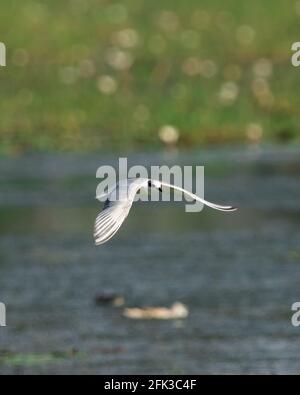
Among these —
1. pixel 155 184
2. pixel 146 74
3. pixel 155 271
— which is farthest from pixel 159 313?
pixel 146 74

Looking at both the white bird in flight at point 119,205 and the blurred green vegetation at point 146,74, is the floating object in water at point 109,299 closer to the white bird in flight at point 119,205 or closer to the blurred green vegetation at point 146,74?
the white bird in flight at point 119,205

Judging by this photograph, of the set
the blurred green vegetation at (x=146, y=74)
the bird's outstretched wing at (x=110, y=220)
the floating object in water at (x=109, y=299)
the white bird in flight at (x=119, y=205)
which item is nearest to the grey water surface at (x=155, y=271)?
the floating object in water at (x=109, y=299)

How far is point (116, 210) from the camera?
1025cm

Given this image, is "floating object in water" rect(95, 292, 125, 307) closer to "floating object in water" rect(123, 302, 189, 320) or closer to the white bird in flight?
"floating object in water" rect(123, 302, 189, 320)

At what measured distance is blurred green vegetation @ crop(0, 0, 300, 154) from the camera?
2538 centimetres

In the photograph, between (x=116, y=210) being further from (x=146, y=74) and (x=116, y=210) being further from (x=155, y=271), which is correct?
(x=146, y=74)

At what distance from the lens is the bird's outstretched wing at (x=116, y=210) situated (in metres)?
9.83

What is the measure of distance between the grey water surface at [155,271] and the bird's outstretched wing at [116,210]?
248cm

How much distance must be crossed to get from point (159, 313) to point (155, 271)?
214 cm

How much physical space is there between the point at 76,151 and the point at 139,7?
292 inches

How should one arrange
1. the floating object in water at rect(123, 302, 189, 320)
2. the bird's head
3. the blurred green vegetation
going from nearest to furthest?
the bird's head
the floating object in water at rect(123, 302, 189, 320)
the blurred green vegetation

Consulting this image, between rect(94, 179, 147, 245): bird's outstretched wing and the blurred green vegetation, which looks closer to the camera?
rect(94, 179, 147, 245): bird's outstretched wing

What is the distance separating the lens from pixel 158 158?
2344cm

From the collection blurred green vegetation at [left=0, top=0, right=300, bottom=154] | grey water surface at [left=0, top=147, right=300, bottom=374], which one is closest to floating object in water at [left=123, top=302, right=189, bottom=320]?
grey water surface at [left=0, top=147, right=300, bottom=374]
